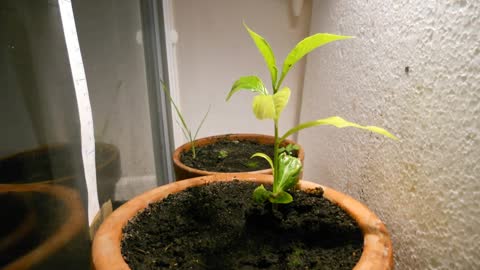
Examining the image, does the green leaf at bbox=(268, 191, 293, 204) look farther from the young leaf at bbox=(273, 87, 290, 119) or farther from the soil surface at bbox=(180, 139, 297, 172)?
the soil surface at bbox=(180, 139, 297, 172)

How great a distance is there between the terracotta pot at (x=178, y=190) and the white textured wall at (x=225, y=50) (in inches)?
24.1

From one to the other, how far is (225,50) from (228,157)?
0.47 metres

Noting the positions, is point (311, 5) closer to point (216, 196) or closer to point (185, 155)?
point (185, 155)

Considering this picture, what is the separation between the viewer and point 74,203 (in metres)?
0.53

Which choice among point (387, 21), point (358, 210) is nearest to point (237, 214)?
point (358, 210)

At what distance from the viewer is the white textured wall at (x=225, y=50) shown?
3.75 ft

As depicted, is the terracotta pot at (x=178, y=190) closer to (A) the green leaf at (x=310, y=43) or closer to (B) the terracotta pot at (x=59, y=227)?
(B) the terracotta pot at (x=59, y=227)

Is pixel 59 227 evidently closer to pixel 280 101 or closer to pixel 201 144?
pixel 280 101

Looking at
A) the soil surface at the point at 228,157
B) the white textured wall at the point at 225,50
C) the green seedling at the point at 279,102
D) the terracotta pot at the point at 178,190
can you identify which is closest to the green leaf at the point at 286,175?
the green seedling at the point at 279,102

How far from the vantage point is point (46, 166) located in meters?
0.47

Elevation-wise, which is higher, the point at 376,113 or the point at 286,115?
the point at 376,113

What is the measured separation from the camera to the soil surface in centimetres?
92

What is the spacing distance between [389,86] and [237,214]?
0.42m

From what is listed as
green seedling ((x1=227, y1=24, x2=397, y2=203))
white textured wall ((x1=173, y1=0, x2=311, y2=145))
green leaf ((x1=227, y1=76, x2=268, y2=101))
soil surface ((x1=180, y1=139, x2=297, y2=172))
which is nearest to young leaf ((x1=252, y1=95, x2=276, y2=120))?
green seedling ((x1=227, y1=24, x2=397, y2=203))
